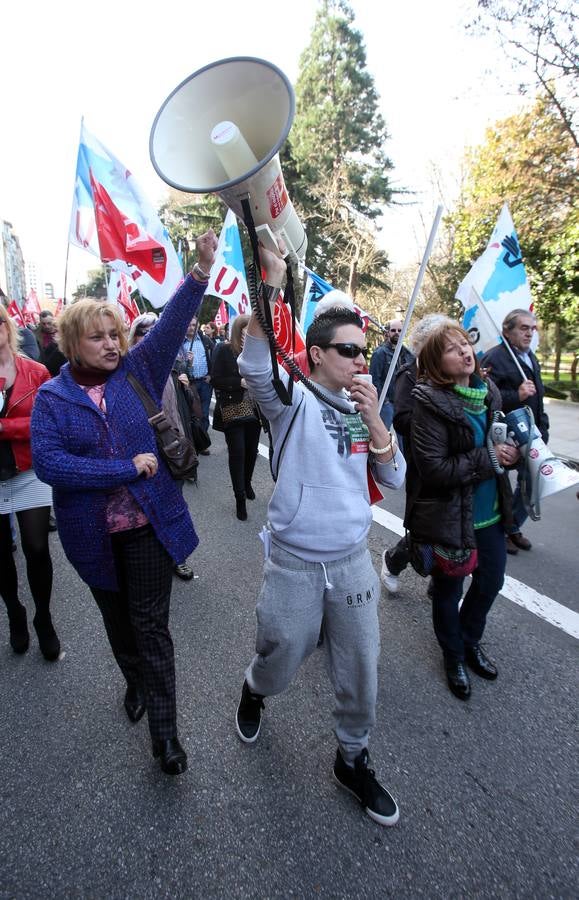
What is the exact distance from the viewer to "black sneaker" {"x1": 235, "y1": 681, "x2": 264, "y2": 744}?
210cm

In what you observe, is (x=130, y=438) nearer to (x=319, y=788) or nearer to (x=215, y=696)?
(x=215, y=696)

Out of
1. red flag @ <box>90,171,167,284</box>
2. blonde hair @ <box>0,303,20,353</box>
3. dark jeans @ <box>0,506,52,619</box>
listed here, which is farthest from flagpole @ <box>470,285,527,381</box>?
dark jeans @ <box>0,506,52,619</box>

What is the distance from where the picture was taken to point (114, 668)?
2586 mm

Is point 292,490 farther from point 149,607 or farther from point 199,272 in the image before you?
point 199,272

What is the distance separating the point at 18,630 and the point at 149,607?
134 cm

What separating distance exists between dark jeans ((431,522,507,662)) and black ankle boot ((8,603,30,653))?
224 centimetres

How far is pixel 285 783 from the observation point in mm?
1937

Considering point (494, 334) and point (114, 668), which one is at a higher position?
point (494, 334)

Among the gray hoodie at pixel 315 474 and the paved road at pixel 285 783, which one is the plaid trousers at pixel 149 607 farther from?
the gray hoodie at pixel 315 474

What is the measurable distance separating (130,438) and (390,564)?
2.12 meters

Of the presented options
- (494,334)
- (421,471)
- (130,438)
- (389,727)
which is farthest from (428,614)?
(130,438)

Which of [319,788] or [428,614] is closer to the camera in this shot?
[319,788]

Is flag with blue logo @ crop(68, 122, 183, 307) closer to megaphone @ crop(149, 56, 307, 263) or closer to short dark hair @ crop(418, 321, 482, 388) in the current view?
short dark hair @ crop(418, 321, 482, 388)

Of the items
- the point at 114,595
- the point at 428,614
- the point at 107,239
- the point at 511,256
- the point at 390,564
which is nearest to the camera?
the point at 114,595
